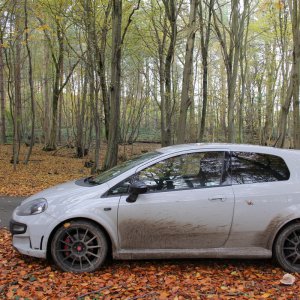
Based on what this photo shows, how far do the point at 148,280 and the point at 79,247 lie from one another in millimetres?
959

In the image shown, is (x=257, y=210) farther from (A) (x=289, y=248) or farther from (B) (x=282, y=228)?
(A) (x=289, y=248)

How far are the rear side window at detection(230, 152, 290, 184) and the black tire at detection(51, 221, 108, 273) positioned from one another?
1921 mm

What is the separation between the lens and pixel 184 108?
1104 centimetres

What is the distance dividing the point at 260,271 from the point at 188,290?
1.21 m

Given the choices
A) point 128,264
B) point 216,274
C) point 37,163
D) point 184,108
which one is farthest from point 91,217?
point 37,163

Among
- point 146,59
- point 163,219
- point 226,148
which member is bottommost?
point 163,219

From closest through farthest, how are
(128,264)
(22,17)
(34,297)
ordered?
(34,297) → (128,264) → (22,17)

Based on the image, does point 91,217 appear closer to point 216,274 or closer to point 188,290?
point 188,290

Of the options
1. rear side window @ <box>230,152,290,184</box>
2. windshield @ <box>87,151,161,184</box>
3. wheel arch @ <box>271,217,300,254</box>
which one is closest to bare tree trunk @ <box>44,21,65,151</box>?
windshield @ <box>87,151,161,184</box>

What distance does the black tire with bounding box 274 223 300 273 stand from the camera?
4676 millimetres

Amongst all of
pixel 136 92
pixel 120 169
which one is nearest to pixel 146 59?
pixel 136 92

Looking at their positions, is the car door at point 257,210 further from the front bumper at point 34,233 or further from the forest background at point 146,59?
the forest background at point 146,59

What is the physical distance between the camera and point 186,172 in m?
4.85

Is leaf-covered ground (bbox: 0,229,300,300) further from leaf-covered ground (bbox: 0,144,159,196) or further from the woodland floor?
leaf-covered ground (bbox: 0,144,159,196)
